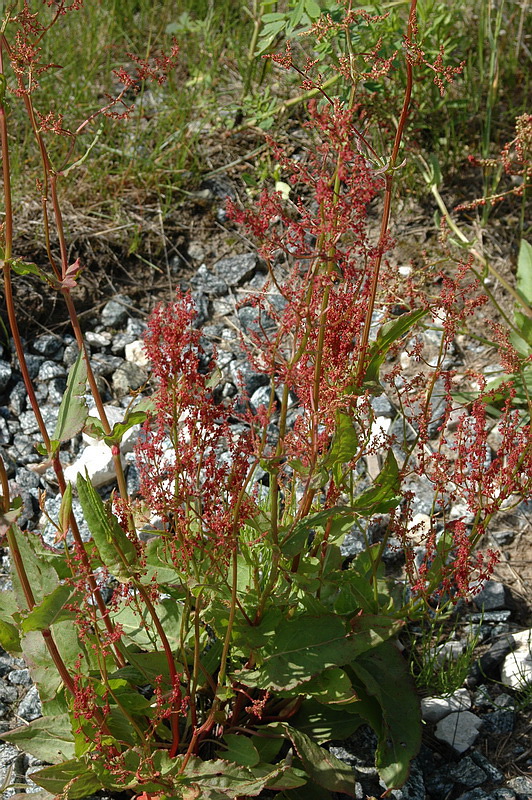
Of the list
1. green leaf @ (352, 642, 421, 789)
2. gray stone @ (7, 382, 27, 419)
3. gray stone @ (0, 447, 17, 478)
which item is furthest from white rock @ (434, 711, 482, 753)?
gray stone @ (7, 382, 27, 419)

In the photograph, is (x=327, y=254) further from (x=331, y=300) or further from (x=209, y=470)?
(x=209, y=470)

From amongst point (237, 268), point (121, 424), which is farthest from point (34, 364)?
point (121, 424)

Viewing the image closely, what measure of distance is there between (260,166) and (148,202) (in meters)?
0.60

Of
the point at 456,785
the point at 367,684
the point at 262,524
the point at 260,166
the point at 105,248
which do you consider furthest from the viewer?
the point at 260,166

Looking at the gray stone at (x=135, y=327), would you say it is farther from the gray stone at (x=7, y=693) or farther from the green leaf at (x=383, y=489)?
the green leaf at (x=383, y=489)

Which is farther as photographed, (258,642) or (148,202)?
(148,202)

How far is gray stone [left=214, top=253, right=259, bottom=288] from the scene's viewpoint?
386cm

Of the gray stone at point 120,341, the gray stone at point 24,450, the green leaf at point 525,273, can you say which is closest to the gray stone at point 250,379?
the gray stone at point 120,341

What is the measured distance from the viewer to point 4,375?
337cm

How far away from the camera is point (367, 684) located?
2133 millimetres

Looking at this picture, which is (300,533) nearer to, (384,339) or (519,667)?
(384,339)

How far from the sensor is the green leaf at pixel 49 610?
1.58m

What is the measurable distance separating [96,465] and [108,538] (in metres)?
1.34

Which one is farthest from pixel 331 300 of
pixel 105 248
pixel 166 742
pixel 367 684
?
pixel 105 248
